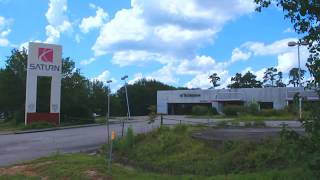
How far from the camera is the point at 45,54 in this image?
53062 mm

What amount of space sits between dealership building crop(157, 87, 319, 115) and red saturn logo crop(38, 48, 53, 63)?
4321 centimetres

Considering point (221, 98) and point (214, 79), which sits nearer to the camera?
point (221, 98)

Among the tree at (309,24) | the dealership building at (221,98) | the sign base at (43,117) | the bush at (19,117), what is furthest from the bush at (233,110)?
the tree at (309,24)

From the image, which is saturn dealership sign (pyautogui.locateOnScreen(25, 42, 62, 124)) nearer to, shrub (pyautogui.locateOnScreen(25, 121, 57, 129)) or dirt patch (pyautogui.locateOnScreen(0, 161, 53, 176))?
shrub (pyautogui.locateOnScreen(25, 121, 57, 129))

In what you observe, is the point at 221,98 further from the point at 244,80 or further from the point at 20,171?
the point at 20,171

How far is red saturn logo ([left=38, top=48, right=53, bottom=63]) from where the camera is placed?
52.6 meters

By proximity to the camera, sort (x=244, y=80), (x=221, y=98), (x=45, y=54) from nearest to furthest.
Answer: (x=45, y=54) → (x=221, y=98) → (x=244, y=80)

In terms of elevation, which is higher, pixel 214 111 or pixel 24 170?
pixel 214 111

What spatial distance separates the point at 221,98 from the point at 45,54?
55453 mm

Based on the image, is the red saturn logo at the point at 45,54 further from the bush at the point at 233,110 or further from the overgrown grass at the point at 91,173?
the overgrown grass at the point at 91,173

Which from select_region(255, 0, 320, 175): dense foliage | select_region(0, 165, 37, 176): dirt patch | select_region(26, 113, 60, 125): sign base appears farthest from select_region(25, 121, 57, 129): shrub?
select_region(255, 0, 320, 175): dense foliage

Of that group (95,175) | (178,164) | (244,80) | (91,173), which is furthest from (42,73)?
(244,80)

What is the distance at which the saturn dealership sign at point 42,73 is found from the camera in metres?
51.3

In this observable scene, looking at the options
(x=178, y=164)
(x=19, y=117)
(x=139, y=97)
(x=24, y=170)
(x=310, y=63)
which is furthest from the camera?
(x=139, y=97)
